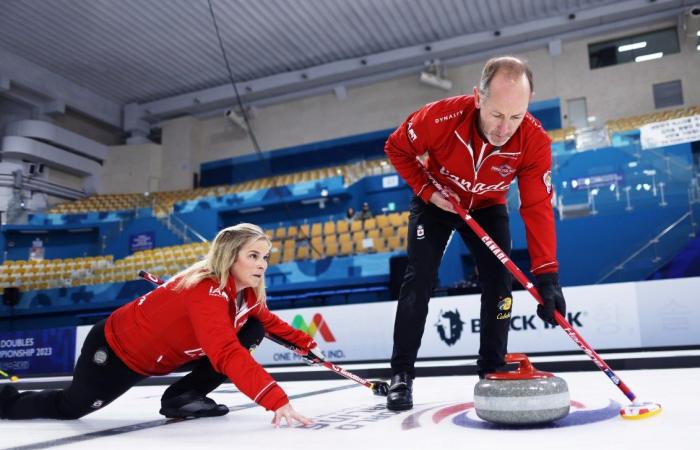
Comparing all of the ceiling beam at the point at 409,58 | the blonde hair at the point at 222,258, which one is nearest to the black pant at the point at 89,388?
the blonde hair at the point at 222,258

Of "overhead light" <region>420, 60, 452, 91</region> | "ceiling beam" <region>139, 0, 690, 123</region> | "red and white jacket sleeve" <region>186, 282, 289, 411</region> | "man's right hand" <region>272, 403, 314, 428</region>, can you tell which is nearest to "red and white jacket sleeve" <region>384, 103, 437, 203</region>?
"red and white jacket sleeve" <region>186, 282, 289, 411</region>

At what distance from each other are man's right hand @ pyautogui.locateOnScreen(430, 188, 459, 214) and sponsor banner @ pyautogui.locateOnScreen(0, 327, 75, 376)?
627 centimetres

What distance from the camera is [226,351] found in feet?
5.38

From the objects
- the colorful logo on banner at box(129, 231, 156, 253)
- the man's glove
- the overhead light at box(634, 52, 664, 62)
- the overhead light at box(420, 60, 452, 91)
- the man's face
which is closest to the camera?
the man's face

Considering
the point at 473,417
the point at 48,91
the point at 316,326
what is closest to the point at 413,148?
the point at 473,417

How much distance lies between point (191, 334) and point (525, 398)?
112cm

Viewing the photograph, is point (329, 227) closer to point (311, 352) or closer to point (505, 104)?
point (311, 352)

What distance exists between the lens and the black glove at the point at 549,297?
1793 mm

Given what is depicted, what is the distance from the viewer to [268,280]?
30.4 feet

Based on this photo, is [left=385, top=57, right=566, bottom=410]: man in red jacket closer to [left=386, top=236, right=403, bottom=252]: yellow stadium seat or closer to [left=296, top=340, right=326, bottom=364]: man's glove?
[left=296, top=340, right=326, bottom=364]: man's glove

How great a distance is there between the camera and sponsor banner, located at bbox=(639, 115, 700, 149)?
877cm

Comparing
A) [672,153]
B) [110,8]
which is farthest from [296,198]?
[672,153]

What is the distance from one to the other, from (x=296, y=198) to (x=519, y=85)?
11.8 meters

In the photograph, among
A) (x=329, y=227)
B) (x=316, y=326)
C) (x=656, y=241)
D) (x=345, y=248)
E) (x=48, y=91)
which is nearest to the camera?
(x=316, y=326)
